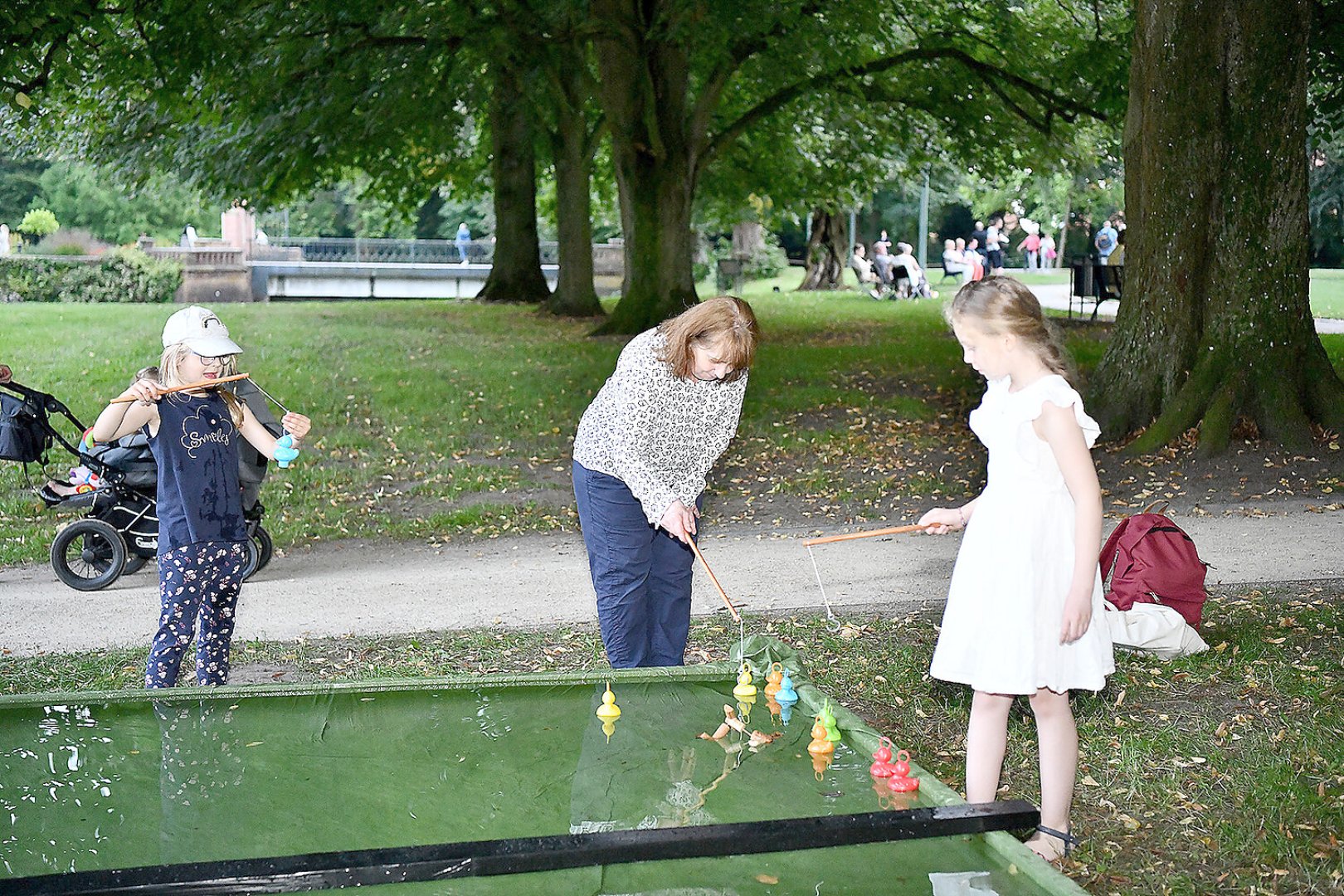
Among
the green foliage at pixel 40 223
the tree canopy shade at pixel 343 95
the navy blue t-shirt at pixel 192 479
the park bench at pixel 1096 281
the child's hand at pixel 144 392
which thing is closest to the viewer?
the child's hand at pixel 144 392

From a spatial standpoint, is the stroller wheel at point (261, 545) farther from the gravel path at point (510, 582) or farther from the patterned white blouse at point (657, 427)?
the patterned white blouse at point (657, 427)

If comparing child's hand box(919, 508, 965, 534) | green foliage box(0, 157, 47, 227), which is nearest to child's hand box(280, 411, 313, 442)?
child's hand box(919, 508, 965, 534)

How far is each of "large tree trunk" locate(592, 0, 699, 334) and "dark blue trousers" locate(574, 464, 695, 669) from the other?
13.7 m

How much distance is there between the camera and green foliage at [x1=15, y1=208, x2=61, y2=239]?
52.5m

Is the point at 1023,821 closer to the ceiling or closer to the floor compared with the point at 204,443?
closer to the floor

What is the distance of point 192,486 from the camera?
5301 millimetres

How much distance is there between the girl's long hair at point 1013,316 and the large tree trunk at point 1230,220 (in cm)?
685

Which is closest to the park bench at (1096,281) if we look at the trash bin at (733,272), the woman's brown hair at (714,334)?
the trash bin at (733,272)

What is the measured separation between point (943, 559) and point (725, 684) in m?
3.46

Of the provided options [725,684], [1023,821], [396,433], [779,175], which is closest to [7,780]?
[725,684]

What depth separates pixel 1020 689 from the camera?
3.97m

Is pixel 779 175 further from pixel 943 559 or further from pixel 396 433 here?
pixel 943 559

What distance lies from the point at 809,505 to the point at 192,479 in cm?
589

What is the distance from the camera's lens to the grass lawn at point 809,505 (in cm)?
466
